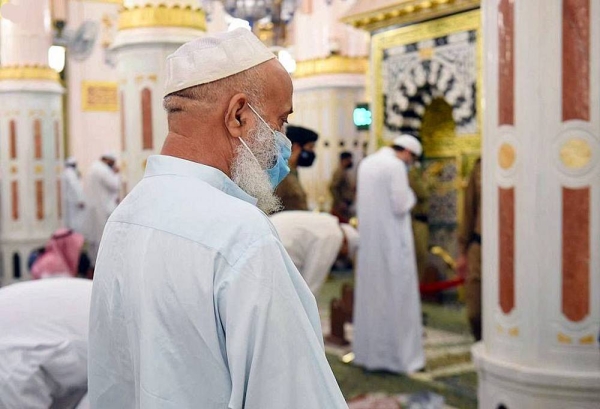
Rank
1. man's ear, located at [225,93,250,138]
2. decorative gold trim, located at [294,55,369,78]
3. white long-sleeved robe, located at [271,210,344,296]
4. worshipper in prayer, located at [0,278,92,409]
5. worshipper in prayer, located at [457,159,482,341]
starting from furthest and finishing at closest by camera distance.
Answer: decorative gold trim, located at [294,55,369,78] < worshipper in prayer, located at [457,159,482,341] < white long-sleeved robe, located at [271,210,344,296] < worshipper in prayer, located at [0,278,92,409] < man's ear, located at [225,93,250,138]

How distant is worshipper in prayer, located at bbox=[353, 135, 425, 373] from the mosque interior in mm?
159

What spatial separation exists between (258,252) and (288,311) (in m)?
0.09

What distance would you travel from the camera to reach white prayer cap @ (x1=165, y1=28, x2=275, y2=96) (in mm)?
1153

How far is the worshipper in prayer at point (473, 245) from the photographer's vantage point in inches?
187

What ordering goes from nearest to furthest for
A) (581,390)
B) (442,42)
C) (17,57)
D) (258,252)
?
(258,252)
(581,390)
(442,42)
(17,57)

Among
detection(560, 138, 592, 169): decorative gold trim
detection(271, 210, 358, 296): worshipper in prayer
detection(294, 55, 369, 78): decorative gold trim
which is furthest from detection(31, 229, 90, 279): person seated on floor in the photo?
detection(294, 55, 369, 78): decorative gold trim

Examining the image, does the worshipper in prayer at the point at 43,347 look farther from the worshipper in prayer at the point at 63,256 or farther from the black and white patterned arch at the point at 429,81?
the black and white patterned arch at the point at 429,81

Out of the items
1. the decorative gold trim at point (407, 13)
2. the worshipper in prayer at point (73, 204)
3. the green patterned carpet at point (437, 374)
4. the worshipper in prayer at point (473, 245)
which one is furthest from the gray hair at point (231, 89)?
the worshipper in prayer at point (73, 204)

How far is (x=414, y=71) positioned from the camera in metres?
6.59

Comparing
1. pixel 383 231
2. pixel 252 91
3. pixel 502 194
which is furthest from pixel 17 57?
pixel 252 91

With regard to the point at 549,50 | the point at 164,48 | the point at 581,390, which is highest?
the point at 164,48

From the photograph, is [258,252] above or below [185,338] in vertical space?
above

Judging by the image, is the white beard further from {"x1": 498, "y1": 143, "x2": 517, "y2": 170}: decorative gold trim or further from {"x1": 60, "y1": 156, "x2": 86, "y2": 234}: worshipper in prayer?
{"x1": 60, "y1": 156, "x2": 86, "y2": 234}: worshipper in prayer

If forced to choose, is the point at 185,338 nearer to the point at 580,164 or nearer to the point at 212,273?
the point at 212,273
